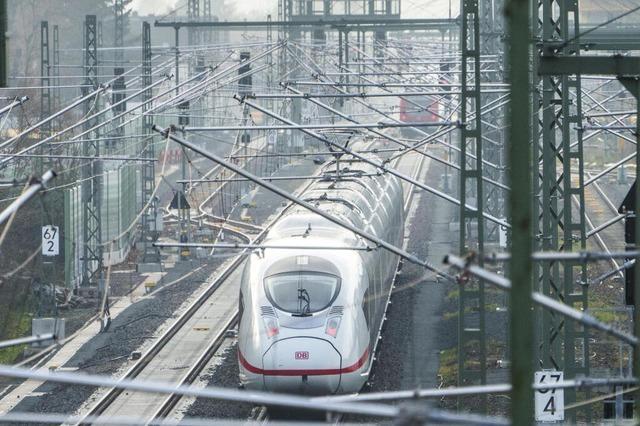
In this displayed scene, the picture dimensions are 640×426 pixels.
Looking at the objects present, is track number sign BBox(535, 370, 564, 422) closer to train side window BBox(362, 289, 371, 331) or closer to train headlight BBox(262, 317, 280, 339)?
train headlight BBox(262, 317, 280, 339)

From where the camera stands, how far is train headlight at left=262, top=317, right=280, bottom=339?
17531 millimetres

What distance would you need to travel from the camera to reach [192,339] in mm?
25297

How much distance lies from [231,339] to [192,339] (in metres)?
0.75

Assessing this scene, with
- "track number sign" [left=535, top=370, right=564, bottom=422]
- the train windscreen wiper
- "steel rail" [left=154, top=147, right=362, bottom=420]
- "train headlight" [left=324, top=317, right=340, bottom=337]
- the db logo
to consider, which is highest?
the train windscreen wiper

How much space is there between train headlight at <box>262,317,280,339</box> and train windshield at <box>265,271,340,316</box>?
9.3 inches

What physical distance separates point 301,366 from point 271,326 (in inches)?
27.7

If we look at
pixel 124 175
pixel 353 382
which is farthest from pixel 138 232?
pixel 353 382

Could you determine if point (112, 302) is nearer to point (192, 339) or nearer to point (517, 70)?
point (192, 339)

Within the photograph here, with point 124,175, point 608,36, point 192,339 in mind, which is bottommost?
point 192,339

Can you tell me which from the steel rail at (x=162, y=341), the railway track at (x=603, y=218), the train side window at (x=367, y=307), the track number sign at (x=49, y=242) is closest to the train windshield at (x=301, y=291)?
the train side window at (x=367, y=307)

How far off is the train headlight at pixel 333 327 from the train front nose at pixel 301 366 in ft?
0.72

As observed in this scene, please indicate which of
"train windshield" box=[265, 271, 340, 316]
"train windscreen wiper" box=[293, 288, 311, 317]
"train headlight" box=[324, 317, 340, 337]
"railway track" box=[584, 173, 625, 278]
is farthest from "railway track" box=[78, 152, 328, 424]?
"railway track" box=[584, 173, 625, 278]

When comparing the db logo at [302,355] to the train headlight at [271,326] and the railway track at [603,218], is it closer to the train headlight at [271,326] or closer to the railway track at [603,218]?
the train headlight at [271,326]

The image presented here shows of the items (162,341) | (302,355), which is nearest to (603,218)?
(162,341)
